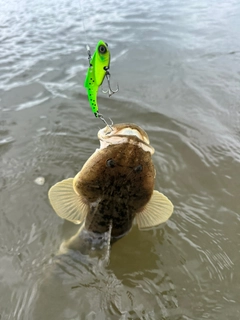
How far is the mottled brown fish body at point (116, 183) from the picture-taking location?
7.86 ft

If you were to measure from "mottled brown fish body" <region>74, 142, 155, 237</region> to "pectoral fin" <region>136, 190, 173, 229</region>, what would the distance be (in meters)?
0.09

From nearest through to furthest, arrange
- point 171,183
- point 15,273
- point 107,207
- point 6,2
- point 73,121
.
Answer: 1. point 107,207
2. point 15,273
3. point 171,183
4. point 73,121
5. point 6,2

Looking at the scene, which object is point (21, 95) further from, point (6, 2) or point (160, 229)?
point (6, 2)

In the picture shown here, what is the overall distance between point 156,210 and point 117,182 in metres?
0.61

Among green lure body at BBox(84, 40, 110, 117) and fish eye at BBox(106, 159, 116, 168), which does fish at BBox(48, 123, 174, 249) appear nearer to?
fish eye at BBox(106, 159, 116, 168)

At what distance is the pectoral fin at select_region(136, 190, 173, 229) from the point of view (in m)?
2.85

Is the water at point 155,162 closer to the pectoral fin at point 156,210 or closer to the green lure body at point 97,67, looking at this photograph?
the pectoral fin at point 156,210

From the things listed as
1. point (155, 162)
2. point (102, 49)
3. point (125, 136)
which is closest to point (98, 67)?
point (102, 49)

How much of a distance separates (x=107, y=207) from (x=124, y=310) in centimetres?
96

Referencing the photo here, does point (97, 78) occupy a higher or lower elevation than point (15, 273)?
higher

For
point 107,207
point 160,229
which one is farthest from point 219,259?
point 107,207

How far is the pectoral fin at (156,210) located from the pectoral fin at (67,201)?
1.86 ft

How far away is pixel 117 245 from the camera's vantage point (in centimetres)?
342

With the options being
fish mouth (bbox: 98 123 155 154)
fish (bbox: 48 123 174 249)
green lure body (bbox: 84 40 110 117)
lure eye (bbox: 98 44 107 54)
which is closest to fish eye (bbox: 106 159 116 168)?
fish (bbox: 48 123 174 249)
